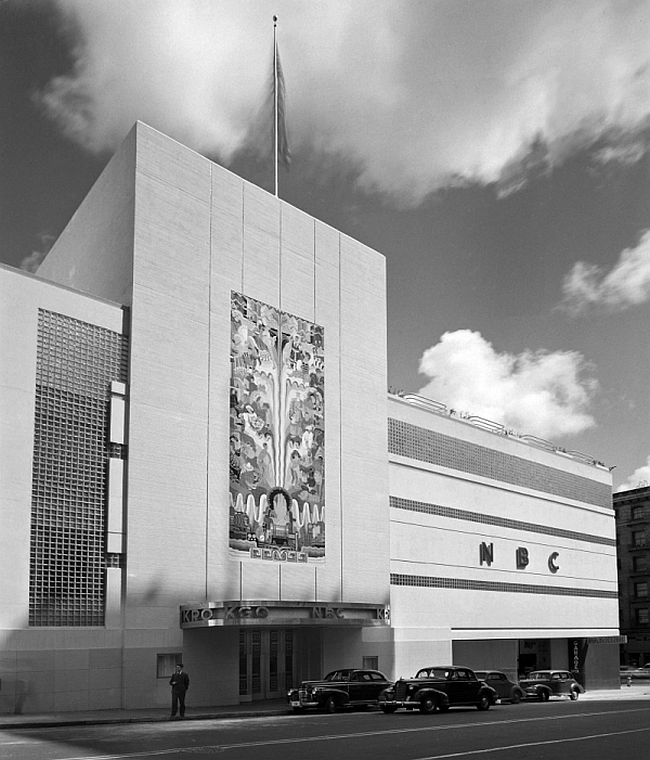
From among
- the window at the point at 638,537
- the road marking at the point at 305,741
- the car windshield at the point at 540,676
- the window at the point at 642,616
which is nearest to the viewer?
the road marking at the point at 305,741

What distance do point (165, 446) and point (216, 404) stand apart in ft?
10.6

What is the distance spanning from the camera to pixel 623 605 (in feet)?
324

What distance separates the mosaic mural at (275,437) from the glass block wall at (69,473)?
622 cm

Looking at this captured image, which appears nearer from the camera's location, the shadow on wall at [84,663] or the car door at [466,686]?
the shadow on wall at [84,663]

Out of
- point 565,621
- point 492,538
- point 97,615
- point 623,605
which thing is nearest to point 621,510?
point 623,605

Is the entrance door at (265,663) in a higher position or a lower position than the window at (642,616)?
higher

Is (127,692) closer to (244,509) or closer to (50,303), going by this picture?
(244,509)

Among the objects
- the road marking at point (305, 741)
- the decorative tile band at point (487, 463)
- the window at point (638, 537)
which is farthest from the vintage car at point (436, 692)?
the window at point (638, 537)

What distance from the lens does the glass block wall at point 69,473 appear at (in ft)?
108

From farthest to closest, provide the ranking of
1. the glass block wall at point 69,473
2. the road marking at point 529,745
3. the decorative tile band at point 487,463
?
the decorative tile band at point 487,463, the glass block wall at point 69,473, the road marking at point 529,745

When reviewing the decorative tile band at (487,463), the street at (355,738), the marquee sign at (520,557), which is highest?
the decorative tile band at (487,463)

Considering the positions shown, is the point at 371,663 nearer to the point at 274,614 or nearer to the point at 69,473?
the point at 274,614

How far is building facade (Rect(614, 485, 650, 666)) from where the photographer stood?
96.3m

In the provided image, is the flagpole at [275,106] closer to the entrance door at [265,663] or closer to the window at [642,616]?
the entrance door at [265,663]
